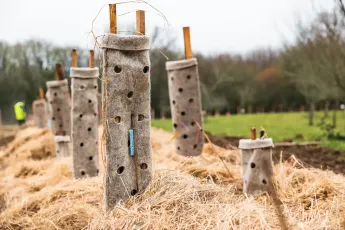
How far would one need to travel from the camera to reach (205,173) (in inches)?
201

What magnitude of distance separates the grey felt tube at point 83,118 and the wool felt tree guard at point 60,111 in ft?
8.96

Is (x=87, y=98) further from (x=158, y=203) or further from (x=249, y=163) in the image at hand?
(x=158, y=203)

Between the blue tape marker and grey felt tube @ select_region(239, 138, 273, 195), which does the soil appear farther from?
the blue tape marker

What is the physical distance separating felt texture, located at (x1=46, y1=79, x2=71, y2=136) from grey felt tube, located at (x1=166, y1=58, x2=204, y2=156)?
9.54 feet

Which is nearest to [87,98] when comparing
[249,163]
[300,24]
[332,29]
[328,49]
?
[249,163]

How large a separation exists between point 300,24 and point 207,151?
27.6 ft

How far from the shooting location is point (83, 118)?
618 centimetres

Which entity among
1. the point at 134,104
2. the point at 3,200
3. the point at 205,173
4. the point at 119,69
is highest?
the point at 119,69

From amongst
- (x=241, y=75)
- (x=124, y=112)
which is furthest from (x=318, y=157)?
(x=241, y=75)

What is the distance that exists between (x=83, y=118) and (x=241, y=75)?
33.0m

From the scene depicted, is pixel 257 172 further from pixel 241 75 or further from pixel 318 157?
pixel 241 75

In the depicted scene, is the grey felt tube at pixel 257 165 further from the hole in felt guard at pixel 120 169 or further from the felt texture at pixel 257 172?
the hole in felt guard at pixel 120 169

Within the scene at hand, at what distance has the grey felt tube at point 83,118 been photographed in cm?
610

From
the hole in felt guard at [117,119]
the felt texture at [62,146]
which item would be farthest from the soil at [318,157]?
the hole in felt guard at [117,119]
